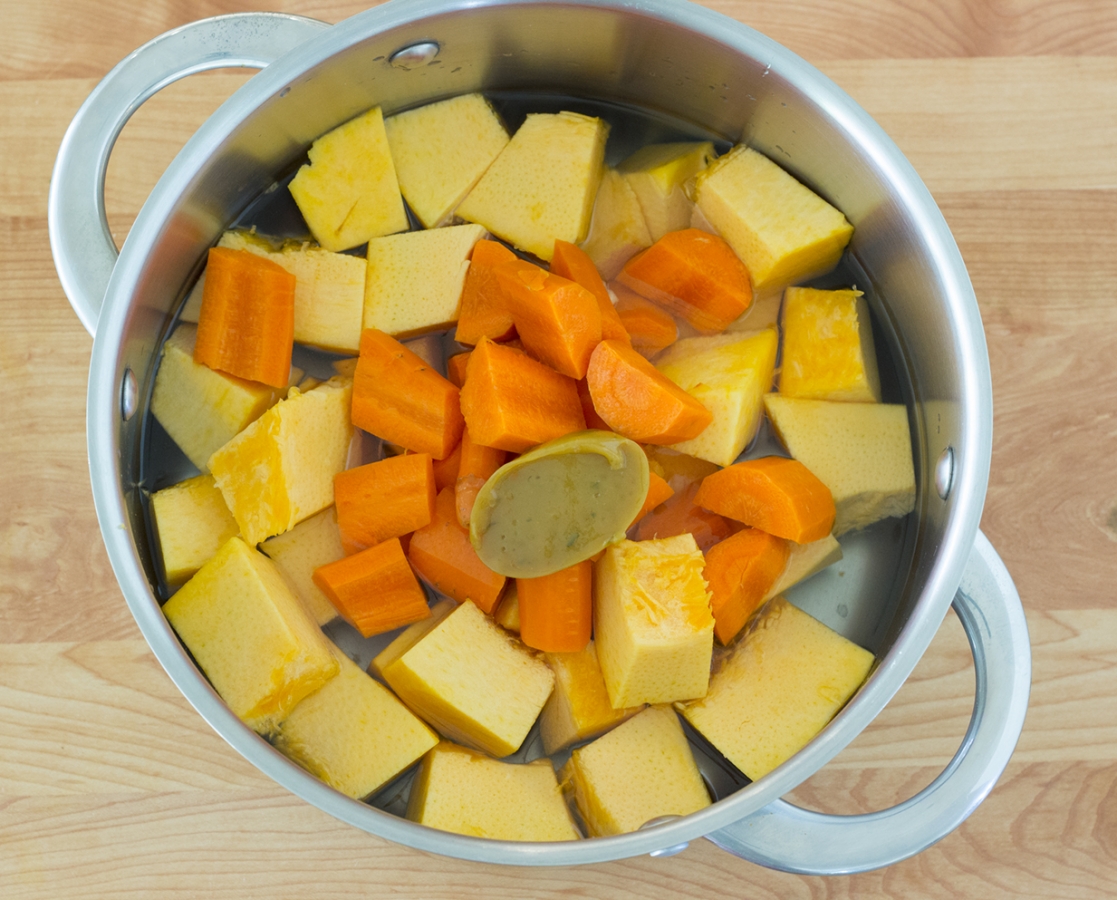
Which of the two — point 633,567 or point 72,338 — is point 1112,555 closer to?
point 633,567

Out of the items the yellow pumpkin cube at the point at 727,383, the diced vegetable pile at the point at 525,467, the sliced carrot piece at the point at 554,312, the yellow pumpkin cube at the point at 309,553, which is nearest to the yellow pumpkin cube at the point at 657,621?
the diced vegetable pile at the point at 525,467

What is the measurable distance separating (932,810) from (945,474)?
354 millimetres

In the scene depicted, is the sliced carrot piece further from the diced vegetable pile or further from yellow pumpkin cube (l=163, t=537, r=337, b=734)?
yellow pumpkin cube (l=163, t=537, r=337, b=734)

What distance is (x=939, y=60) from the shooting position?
110 cm

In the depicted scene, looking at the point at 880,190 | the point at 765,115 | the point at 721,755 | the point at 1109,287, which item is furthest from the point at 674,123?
the point at 721,755

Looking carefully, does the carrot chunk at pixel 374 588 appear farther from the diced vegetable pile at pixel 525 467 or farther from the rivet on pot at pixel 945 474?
the rivet on pot at pixel 945 474

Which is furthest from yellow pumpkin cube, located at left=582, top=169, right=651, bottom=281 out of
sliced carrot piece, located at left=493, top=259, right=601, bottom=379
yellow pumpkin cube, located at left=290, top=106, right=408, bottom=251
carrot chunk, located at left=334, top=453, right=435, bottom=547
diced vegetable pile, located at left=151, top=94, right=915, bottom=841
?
carrot chunk, located at left=334, top=453, right=435, bottom=547

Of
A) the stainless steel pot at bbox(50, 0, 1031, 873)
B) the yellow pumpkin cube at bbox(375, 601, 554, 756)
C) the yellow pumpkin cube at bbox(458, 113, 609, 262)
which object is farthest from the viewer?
the yellow pumpkin cube at bbox(458, 113, 609, 262)

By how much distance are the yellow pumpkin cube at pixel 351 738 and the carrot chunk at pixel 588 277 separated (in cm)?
49

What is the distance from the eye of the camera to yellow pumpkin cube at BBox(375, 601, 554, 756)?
0.89 meters

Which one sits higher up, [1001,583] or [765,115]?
[765,115]

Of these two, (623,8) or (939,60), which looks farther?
(939,60)

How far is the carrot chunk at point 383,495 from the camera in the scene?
0.94 metres

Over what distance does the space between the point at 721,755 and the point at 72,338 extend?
966 mm
